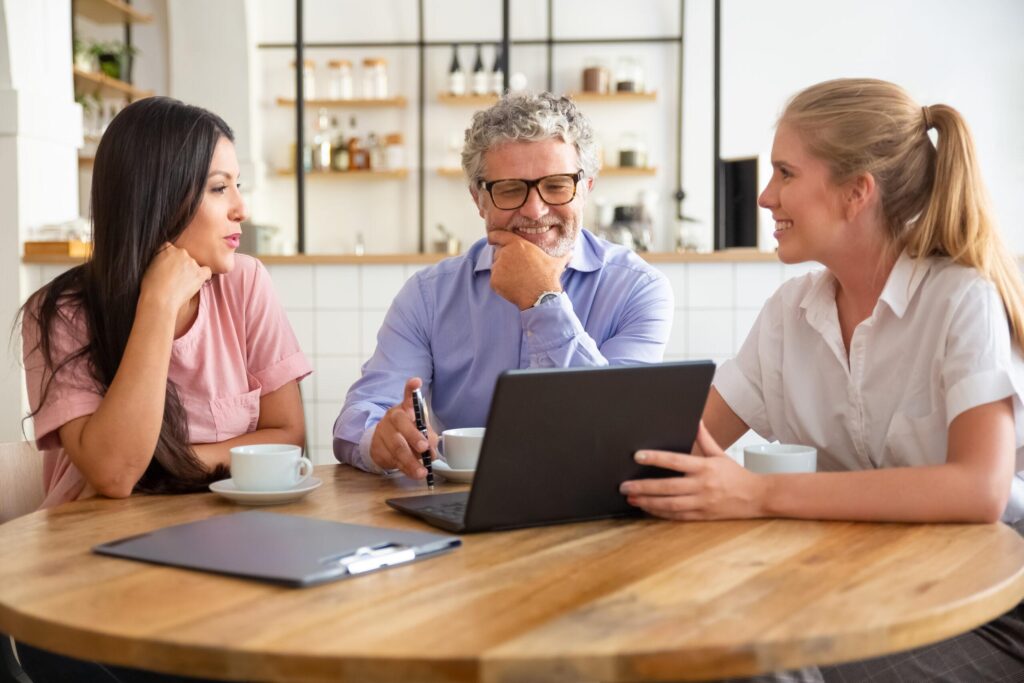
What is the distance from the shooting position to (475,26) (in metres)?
6.87

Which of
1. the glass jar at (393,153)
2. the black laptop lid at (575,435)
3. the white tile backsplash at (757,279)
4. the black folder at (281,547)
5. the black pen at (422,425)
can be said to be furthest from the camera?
the glass jar at (393,153)

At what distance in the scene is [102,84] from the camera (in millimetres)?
6188

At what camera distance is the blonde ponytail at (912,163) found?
1.44 metres

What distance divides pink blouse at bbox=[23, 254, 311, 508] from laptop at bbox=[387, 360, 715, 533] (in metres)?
0.61

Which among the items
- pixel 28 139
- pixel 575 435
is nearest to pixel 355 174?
pixel 28 139

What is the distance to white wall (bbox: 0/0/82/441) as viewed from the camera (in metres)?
3.53

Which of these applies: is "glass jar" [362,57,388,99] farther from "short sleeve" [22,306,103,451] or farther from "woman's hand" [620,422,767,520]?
"woman's hand" [620,422,767,520]

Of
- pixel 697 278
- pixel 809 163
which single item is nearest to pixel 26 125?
pixel 697 278

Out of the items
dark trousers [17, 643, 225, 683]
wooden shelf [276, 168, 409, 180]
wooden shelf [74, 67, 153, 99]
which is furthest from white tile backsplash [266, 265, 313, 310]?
wooden shelf [276, 168, 409, 180]

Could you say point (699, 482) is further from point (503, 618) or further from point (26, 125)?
point (26, 125)

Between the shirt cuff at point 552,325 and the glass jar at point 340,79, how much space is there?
5533 mm

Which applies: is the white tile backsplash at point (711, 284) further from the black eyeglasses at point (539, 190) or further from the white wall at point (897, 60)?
the white wall at point (897, 60)

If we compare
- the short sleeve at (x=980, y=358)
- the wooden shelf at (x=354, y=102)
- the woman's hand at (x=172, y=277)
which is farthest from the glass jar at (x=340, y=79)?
the short sleeve at (x=980, y=358)

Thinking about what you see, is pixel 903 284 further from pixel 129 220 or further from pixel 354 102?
pixel 354 102
